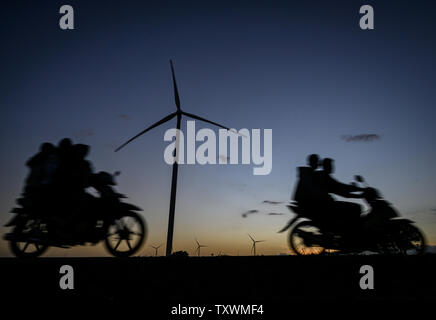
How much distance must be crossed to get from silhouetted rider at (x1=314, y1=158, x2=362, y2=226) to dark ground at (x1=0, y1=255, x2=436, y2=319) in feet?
14.7

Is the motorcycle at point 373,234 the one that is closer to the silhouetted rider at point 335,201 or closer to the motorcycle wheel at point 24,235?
the silhouetted rider at point 335,201

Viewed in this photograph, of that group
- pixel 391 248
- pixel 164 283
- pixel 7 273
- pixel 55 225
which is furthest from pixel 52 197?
pixel 391 248

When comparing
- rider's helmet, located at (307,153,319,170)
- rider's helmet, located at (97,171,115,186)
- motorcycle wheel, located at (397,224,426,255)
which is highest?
rider's helmet, located at (307,153,319,170)

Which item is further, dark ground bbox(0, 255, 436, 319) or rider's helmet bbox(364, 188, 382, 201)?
rider's helmet bbox(364, 188, 382, 201)

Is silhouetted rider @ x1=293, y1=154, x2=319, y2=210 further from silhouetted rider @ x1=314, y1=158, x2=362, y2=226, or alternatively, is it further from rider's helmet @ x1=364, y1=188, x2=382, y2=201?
rider's helmet @ x1=364, y1=188, x2=382, y2=201

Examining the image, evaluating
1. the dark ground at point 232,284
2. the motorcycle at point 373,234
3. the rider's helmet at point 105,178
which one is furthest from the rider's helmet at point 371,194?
the rider's helmet at point 105,178

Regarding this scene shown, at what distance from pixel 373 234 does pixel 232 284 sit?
626 centimetres

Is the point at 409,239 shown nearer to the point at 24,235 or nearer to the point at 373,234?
the point at 373,234

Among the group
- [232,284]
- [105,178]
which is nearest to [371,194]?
[105,178]

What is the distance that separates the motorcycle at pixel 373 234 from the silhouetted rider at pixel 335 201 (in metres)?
0.18

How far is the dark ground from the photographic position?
8.14 feet

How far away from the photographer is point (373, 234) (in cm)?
835

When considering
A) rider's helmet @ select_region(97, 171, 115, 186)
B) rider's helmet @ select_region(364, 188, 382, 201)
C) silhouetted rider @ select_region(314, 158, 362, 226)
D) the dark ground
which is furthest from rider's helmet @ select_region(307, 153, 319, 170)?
the dark ground
